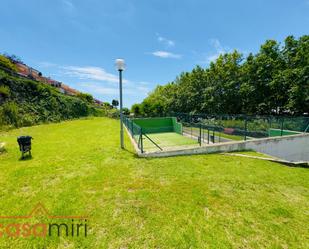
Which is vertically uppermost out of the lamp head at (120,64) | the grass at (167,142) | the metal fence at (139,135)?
the lamp head at (120,64)

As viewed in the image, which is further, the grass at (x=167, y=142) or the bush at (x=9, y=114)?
the bush at (x=9, y=114)

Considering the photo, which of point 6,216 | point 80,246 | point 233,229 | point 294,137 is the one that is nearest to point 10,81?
point 6,216

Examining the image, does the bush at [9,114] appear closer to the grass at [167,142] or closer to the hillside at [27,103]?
the hillside at [27,103]

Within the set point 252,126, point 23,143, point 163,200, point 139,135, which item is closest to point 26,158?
point 23,143

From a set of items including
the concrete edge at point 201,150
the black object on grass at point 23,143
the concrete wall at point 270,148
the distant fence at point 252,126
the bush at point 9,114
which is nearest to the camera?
the black object on grass at point 23,143

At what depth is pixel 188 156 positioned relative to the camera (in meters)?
7.23

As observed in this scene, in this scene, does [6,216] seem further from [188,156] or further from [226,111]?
[226,111]

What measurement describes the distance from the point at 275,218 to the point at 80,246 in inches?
134

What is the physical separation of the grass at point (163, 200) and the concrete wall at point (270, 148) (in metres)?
1.12

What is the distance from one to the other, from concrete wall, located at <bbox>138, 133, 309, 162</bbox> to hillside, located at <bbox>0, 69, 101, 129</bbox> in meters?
16.0

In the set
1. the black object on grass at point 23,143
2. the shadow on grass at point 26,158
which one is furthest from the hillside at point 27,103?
the black object on grass at point 23,143

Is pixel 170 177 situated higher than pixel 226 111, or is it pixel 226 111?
pixel 226 111

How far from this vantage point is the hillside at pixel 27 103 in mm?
16031

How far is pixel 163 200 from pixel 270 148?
8601 mm
